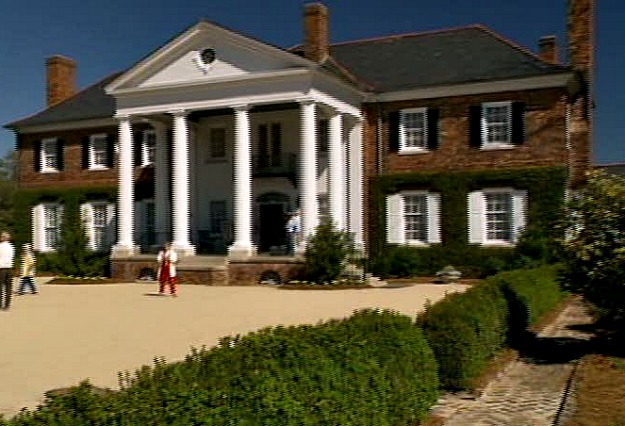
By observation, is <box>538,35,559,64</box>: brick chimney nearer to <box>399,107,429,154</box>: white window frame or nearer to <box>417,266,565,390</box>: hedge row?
<box>399,107,429,154</box>: white window frame

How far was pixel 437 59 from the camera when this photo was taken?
29922 mm

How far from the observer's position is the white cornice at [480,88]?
25.3 metres

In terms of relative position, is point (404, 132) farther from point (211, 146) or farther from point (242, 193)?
point (211, 146)

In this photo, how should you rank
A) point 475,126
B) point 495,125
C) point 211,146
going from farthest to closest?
point 211,146
point 475,126
point 495,125

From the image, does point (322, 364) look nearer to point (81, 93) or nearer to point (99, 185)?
point (99, 185)

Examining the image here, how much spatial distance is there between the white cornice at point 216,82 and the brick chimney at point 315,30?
404cm

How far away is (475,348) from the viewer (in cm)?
890

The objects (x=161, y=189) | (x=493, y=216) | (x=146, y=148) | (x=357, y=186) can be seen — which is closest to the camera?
(x=493, y=216)

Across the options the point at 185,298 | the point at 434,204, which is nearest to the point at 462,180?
the point at 434,204

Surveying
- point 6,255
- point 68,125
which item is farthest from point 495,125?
point 68,125

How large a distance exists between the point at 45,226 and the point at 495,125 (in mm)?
23611

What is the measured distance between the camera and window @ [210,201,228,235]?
3129 centimetres

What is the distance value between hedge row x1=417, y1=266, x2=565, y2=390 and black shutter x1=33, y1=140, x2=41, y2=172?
97.2 ft

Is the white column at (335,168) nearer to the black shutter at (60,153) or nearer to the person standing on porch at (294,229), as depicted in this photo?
the person standing on porch at (294,229)
